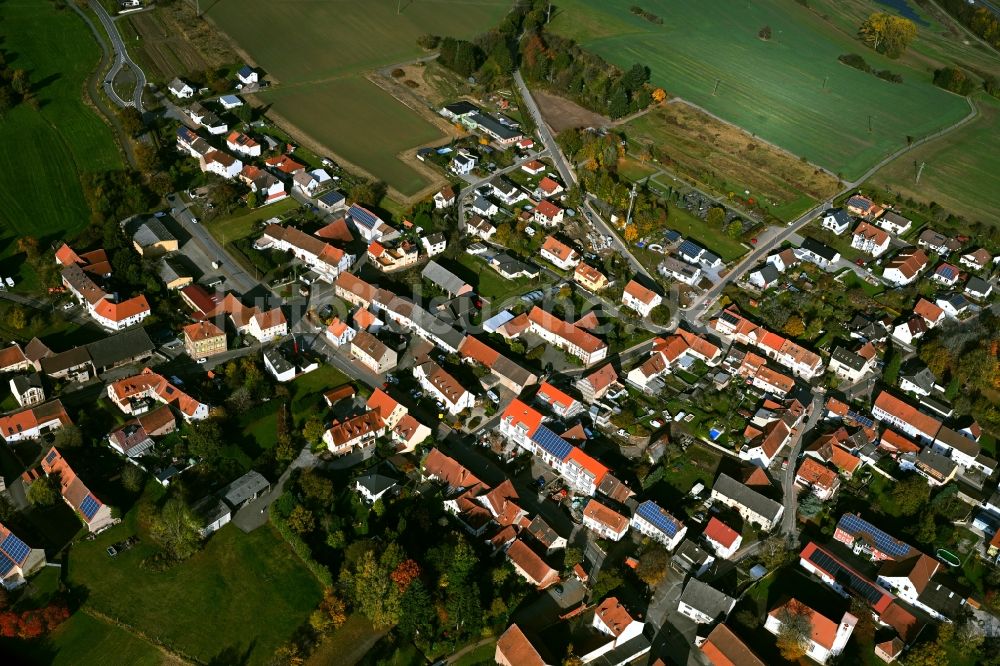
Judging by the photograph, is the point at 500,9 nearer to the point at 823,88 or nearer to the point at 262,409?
the point at 823,88

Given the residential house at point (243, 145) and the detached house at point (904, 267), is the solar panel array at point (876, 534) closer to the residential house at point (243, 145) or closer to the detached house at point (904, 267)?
the detached house at point (904, 267)

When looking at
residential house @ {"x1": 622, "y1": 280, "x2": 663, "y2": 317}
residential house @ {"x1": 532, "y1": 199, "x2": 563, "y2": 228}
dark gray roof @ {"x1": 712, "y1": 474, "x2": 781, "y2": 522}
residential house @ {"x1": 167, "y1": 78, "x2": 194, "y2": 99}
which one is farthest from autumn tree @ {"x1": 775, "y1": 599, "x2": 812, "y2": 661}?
residential house @ {"x1": 167, "y1": 78, "x2": 194, "y2": 99}

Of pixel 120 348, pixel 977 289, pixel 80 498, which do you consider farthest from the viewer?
pixel 977 289

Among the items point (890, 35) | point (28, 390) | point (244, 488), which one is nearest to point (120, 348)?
point (28, 390)

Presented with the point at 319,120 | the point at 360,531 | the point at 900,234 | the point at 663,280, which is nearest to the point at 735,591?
the point at 360,531

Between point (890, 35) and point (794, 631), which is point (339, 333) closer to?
point (794, 631)

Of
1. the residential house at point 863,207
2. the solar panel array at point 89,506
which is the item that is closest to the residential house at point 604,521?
the solar panel array at point 89,506
